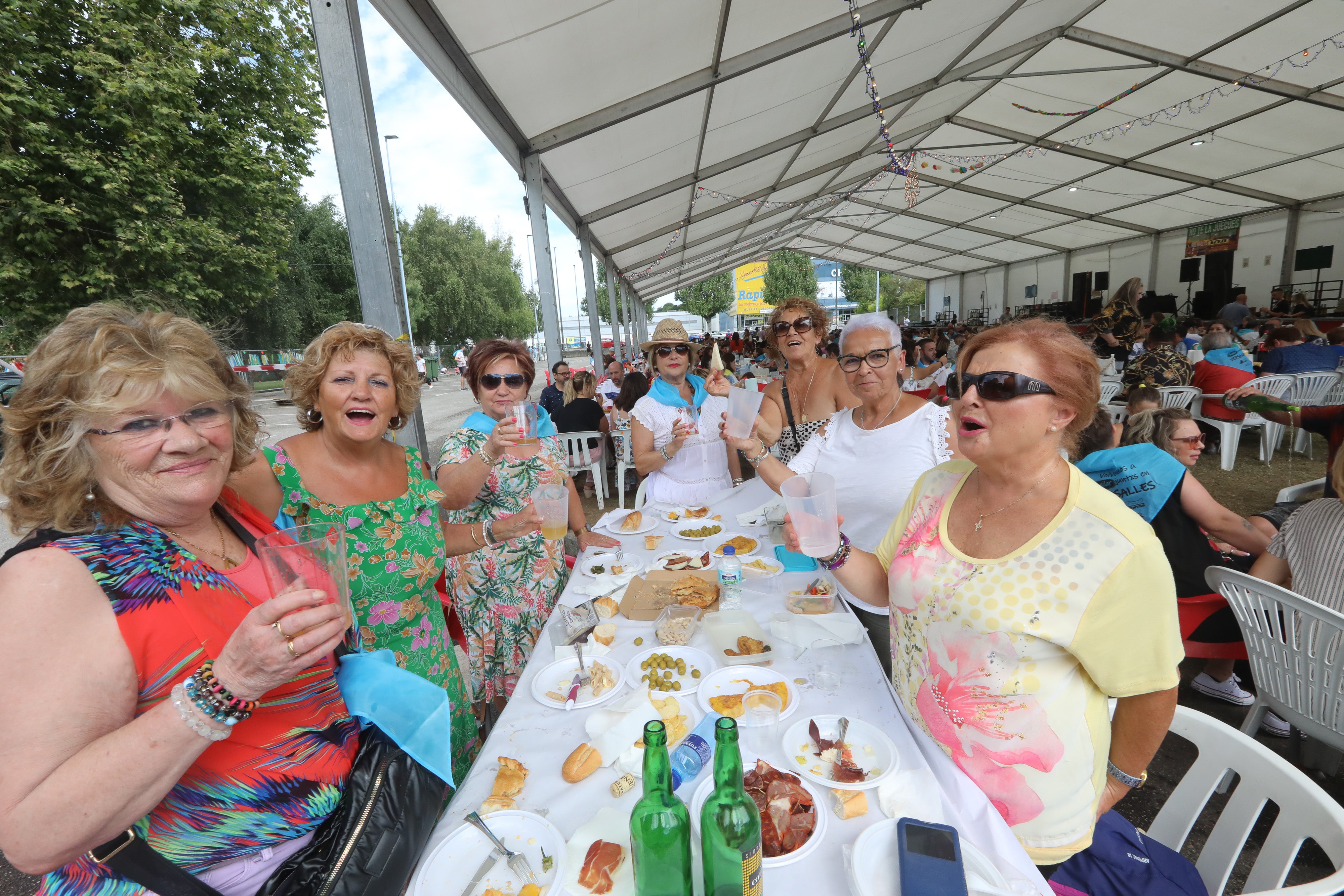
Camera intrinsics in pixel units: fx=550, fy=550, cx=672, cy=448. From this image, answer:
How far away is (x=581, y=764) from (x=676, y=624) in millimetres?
688

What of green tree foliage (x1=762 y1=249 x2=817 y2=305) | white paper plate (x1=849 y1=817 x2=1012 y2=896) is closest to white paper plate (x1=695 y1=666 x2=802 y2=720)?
white paper plate (x1=849 y1=817 x2=1012 y2=896)

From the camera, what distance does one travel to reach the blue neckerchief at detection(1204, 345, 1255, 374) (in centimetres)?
689

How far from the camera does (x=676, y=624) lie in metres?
1.99

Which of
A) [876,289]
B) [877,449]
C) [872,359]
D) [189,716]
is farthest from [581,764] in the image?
[876,289]

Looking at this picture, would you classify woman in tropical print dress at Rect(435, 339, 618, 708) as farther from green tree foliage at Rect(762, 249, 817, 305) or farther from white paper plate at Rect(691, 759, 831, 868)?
green tree foliage at Rect(762, 249, 817, 305)

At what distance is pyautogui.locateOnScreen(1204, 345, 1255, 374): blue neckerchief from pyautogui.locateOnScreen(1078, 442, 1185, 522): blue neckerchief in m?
6.03

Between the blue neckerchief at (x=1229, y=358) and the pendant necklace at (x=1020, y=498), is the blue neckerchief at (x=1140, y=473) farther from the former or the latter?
the blue neckerchief at (x=1229, y=358)

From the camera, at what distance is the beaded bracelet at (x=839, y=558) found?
1702 mm

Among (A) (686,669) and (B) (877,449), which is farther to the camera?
(B) (877,449)

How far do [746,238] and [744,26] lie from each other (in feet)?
48.9

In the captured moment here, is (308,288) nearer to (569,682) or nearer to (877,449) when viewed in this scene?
(569,682)

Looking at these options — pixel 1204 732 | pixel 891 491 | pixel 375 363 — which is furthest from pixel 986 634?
pixel 375 363

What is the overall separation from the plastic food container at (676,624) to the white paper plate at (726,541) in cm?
54

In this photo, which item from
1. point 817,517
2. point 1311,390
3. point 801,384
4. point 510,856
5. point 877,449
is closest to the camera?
point 510,856
